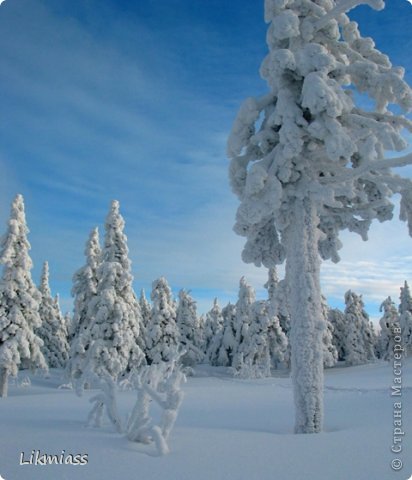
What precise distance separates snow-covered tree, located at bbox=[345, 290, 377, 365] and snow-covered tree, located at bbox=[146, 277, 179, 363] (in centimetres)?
2768

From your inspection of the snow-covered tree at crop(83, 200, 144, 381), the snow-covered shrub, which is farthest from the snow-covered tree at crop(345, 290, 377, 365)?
the snow-covered shrub

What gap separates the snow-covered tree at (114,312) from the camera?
3117 centimetres

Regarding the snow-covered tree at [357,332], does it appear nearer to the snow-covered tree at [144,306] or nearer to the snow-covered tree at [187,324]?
the snow-covered tree at [187,324]

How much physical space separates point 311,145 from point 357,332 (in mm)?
52308

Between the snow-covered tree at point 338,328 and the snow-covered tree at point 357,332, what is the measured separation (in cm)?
275

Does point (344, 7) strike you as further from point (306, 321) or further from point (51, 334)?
point (51, 334)

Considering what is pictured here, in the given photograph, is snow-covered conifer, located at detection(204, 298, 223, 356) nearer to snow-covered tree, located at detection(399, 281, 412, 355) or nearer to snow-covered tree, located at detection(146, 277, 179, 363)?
snow-covered tree, located at detection(146, 277, 179, 363)

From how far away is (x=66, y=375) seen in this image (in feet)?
118

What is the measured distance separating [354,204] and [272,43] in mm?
4969

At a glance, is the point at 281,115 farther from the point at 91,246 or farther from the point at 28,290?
the point at 91,246

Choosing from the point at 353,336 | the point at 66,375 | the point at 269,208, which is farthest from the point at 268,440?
the point at 353,336

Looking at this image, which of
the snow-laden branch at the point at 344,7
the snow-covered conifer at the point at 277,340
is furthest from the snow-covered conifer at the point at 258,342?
the snow-laden branch at the point at 344,7

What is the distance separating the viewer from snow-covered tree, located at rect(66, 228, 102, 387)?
33.2 metres

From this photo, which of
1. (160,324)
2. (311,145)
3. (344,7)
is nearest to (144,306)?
(160,324)
